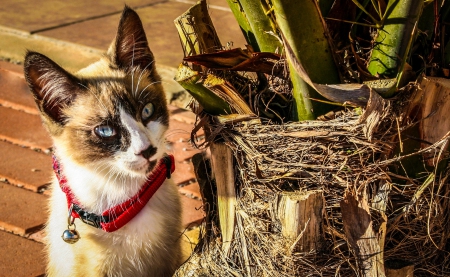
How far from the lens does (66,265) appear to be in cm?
184

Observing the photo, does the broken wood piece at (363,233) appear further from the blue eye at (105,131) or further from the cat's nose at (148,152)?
the blue eye at (105,131)

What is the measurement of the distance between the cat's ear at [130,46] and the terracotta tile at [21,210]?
2.41ft

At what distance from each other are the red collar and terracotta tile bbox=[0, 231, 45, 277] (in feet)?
1.23

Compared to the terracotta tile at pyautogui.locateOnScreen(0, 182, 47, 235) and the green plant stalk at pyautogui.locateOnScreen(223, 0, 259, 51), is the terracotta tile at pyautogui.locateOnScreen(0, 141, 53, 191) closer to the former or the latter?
the terracotta tile at pyautogui.locateOnScreen(0, 182, 47, 235)

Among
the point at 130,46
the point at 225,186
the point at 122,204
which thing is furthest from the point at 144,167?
the point at 130,46

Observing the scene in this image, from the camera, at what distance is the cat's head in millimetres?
1723

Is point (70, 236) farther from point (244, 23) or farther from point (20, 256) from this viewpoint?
point (244, 23)

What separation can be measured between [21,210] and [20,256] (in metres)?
0.30

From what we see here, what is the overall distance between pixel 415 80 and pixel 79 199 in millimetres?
1009

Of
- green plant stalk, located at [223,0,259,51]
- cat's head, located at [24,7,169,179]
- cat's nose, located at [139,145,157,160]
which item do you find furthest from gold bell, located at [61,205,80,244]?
green plant stalk, located at [223,0,259,51]

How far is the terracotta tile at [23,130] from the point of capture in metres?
2.88

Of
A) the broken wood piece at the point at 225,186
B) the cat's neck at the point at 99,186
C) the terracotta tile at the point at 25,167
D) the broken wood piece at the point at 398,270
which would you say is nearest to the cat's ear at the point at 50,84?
the cat's neck at the point at 99,186

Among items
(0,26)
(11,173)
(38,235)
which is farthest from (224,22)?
(38,235)

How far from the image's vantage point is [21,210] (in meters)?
2.35
